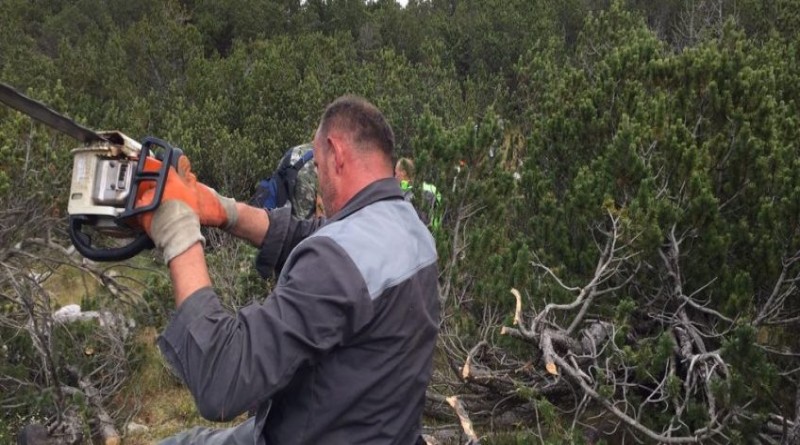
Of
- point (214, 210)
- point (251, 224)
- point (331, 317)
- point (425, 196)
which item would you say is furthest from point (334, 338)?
point (425, 196)

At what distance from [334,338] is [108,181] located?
699 mm

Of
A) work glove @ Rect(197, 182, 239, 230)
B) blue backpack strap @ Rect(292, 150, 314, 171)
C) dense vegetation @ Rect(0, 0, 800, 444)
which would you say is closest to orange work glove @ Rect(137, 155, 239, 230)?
work glove @ Rect(197, 182, 239, 230)

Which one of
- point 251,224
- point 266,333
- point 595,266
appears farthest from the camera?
point 595,266

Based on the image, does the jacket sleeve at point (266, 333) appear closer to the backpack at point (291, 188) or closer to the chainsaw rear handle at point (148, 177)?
the chainsaw rear handle at point (148, 177)

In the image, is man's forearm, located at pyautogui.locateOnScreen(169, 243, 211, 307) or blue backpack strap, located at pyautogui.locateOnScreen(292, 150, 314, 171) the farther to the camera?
blue backpack strap, located at pyautogui.locateOnScreen(292, 150, 314, 171)

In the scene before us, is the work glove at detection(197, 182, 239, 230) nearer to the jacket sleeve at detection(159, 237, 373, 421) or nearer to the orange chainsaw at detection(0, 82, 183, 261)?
the orange chainsaw at detection(0, 82, 183, 261)

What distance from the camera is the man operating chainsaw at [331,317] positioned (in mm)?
1650

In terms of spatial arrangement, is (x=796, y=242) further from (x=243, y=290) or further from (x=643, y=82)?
(x=243, y=290)

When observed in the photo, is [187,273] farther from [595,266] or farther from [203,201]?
[595,266]

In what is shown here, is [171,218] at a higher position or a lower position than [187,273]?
higher

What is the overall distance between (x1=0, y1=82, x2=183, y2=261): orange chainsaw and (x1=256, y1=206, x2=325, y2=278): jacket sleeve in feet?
1.91

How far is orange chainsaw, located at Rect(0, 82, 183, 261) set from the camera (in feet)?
6.13

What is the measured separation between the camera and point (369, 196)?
6.38 ft

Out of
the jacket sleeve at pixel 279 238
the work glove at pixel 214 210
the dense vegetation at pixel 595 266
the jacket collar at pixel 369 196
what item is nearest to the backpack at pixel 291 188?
the dense vegetation at pixel 595 266
